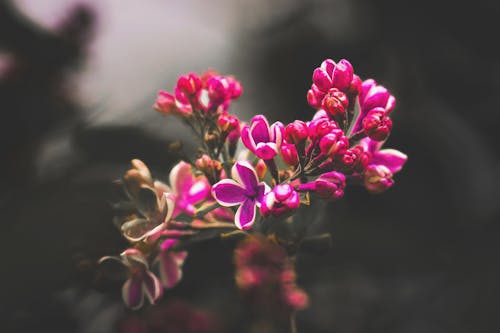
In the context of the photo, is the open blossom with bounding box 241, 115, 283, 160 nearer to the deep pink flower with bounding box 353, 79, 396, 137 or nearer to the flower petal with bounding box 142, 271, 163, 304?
the deep pink flower with bounding box 353, 79, 396, 137

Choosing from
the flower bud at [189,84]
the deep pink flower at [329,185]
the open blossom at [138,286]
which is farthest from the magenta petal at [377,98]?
the open blossom at [138,286]

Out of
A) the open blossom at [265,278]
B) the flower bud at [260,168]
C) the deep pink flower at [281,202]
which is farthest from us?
the open blossom at [265,278]

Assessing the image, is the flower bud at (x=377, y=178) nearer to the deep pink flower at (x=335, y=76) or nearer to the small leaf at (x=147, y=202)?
the deep pink flower at (x=335, y=76)

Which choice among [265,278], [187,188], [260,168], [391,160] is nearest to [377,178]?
[391,160]

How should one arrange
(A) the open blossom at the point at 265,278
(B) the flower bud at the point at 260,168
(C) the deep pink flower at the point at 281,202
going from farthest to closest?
1. (A) the open blossom at the point at 265,278
2. (B) the flower bud at the point at 260,168
3. (C) the deep pink flower at the point at 281,202

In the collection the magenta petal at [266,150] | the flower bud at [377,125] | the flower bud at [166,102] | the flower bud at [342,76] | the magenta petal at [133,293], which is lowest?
the magenta petal at [133,293]

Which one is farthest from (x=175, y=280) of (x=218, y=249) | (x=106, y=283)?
(x=218, y=249)
